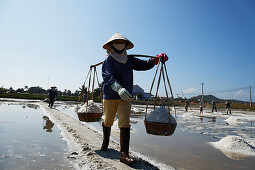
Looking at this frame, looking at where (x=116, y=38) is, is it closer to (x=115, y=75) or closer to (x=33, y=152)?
(x=115, y=75)

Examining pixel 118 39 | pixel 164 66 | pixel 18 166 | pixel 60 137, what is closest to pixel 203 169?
pixel 164 66

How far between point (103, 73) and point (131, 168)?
1209mm

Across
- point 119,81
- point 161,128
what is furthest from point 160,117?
point 119,81

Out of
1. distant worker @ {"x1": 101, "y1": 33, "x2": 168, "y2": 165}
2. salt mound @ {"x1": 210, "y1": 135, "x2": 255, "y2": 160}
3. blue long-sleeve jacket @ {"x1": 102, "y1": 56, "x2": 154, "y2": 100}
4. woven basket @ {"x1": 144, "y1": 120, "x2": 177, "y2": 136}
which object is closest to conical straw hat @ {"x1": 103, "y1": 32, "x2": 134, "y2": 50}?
distant worker @ {"x1": 101, "y1": 33, "x2": 168, "y2": 165}

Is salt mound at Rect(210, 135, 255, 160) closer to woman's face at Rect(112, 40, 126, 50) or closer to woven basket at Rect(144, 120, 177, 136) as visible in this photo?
woven basket at Rect(144, 120, 177, 136)

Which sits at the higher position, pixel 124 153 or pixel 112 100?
pixel 112 100

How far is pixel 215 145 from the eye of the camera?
3662 mm

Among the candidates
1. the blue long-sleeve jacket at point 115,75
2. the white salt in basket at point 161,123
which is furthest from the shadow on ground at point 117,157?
the blue long-sleeve jacket at point 115,75

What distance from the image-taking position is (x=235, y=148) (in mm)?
3363

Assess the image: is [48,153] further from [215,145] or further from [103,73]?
[215,145]

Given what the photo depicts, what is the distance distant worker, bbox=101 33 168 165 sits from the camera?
2.28 meters

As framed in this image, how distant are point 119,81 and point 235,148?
8.38ft

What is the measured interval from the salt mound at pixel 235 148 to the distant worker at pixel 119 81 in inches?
73.0

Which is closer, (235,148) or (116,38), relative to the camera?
(116,38)
